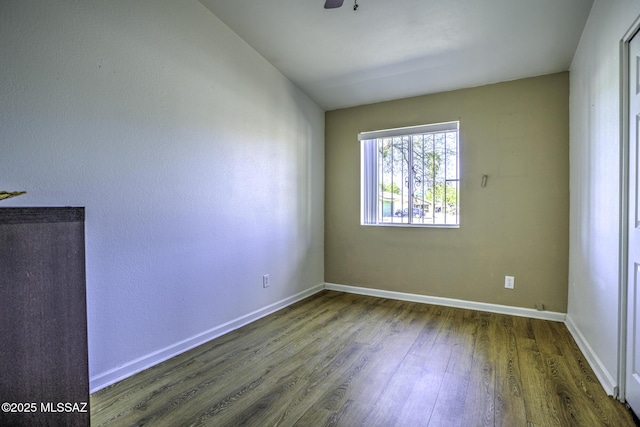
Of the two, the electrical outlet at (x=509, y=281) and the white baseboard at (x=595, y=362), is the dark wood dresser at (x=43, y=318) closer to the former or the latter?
the white baseboard at (x=595, y=362)

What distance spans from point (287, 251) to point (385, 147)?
1664 millimetres

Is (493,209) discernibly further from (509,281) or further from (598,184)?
(598,184)

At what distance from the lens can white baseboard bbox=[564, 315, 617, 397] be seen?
1761mm

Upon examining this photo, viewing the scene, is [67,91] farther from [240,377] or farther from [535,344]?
[535,344]

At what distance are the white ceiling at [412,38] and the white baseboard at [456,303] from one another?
2201mm

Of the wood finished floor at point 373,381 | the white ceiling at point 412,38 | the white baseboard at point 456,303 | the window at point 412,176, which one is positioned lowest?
the wood finished floor at point 373,381

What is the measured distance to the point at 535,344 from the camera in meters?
2.41

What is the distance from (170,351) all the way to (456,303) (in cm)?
270

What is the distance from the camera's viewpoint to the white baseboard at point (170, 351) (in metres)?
1.83

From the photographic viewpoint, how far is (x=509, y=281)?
308 centimetres

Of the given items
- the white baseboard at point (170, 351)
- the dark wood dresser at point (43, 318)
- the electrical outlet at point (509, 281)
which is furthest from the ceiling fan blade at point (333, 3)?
the electrical outlet at point (509, 281)

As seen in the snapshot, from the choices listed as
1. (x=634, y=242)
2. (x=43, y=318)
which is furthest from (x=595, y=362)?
(x=43, y=318)

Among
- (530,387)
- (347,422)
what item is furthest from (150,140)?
(530,387)

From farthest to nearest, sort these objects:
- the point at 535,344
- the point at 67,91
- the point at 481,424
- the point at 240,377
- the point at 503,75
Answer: the point at 503,75, the point at 535,344, the point at 240,377, the point at 67,91, the point at 481,424
